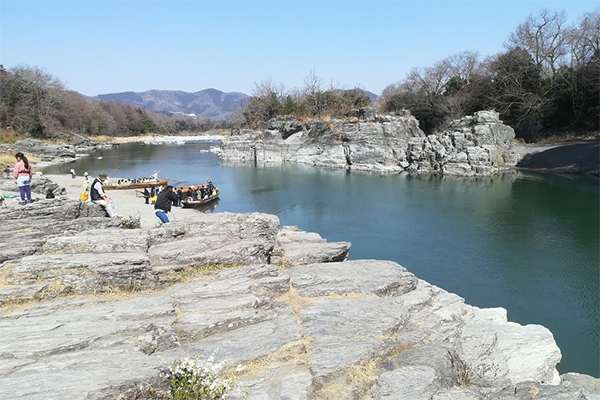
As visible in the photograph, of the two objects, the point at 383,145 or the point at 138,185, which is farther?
the point at 383,145

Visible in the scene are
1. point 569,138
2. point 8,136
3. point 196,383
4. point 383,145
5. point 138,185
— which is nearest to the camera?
point 196,383

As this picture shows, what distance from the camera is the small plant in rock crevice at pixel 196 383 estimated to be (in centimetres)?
577

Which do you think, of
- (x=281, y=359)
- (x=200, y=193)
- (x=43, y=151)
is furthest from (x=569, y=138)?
(x=43, y=151)

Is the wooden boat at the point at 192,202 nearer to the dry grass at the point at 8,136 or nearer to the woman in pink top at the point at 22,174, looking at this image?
the woman in pink top at the point at 22,174

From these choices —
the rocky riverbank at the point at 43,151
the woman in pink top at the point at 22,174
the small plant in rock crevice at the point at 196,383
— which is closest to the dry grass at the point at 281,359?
the small plant in rock crevice at the point at 196,383

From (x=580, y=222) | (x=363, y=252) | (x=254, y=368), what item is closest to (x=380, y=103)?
(x=580, y=222)

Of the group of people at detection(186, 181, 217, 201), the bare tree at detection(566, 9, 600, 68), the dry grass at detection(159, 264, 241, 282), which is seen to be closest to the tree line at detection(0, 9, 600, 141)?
the bare tree at detection(566, 9, 600, 68)

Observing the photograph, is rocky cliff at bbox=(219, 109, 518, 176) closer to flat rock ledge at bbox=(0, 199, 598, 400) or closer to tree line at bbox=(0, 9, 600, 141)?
tree line at bbox=(0, 9, 600, 141)

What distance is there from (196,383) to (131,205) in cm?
2608

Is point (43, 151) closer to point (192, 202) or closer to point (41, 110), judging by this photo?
point (41, 110)

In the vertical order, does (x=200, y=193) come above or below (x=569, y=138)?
below

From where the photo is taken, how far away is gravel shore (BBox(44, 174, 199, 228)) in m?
24.7

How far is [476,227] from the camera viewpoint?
28781 mm

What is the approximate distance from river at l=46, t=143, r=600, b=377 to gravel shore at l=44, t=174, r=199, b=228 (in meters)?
7.39
